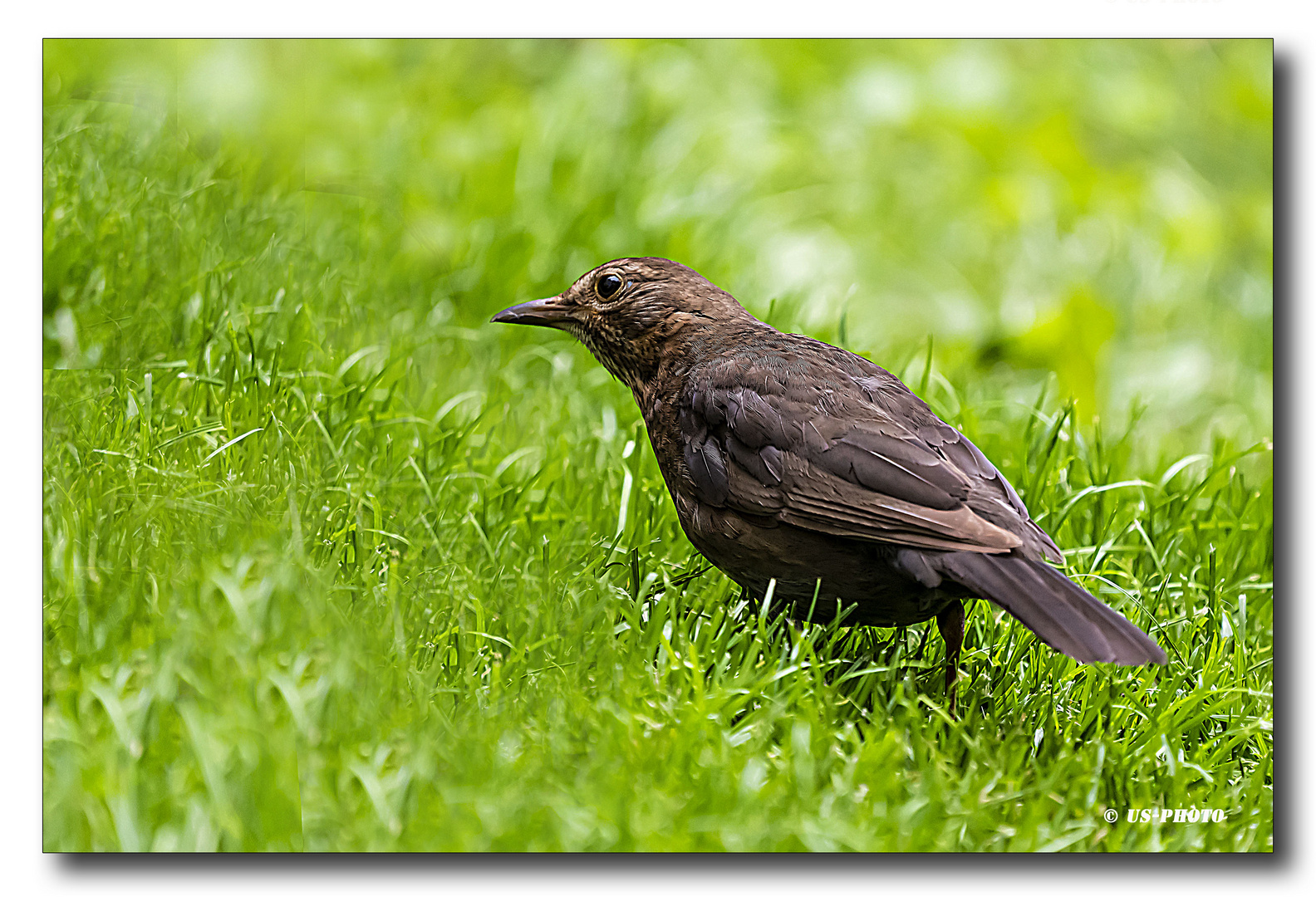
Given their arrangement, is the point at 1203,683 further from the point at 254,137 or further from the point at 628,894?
the point at 254,137

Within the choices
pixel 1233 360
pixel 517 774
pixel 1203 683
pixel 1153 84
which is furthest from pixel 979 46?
pixel 517 774

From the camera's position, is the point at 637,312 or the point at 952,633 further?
the point at 637,312

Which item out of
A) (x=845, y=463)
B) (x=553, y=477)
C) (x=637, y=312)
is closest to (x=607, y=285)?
(x=637, y=312)

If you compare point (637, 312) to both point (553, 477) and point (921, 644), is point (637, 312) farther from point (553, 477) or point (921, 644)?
point (921, 644)

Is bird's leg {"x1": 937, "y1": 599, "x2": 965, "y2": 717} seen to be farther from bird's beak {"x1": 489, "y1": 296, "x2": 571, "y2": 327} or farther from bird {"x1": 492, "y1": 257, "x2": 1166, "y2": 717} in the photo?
bird's beak {"x1": 489, "y1": 296, "x2": 571, "y2": 327}

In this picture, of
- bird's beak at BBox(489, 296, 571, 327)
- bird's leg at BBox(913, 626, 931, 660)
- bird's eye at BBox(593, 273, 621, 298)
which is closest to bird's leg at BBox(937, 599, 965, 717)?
bird's leg at BBox(913, 626, 931, 660)

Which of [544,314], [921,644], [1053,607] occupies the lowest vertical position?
[921,644]

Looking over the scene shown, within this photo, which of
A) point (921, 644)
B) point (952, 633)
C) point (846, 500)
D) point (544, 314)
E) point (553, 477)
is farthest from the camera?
point (553, 477)

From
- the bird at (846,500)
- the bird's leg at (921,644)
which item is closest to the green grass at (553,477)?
the bird's leg at (921,644)
